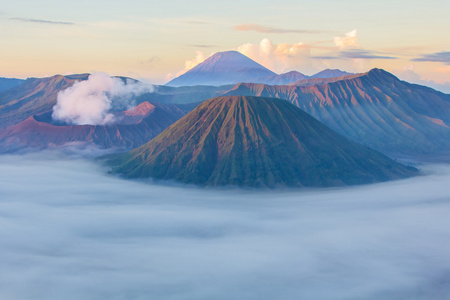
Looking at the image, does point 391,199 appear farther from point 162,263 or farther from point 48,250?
point 48,250

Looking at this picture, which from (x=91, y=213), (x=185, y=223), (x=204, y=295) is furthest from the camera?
(x=91, y=213)

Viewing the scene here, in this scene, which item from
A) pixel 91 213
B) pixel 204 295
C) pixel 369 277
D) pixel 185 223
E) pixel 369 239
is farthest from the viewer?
pixel 91 213

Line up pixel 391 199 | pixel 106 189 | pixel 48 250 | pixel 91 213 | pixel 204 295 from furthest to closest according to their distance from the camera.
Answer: pixel 106 189, pixel 391 199, pixel 91 213, pixel 48 250, pixel 204 295

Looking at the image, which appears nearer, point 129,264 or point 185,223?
point 129,264

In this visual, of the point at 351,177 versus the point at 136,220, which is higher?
the point at 351,177

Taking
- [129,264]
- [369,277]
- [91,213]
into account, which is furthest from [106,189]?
[369,277]

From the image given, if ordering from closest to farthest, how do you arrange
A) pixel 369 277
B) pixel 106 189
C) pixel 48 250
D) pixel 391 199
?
pixel 369 277 → pixel 48 250 → pixel 391 199 → pixel 106 189

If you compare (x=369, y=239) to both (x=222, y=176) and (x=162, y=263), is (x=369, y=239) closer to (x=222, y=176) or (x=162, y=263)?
(x=162, y=263)

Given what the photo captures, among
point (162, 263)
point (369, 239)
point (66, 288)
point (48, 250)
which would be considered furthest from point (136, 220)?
point (369, 239)

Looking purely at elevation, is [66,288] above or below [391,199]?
below
